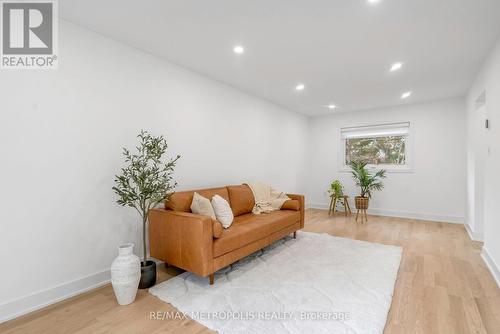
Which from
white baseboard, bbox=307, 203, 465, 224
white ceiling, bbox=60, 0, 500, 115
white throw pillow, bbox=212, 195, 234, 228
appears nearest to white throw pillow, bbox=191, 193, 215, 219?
white throw pillow, bbox=212, 195, 234, 228

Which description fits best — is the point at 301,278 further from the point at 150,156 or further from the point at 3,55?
the point at 3,55

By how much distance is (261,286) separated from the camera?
7.91 ft

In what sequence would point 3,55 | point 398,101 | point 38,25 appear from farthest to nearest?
point 398,101
point 38,25
point 3,55

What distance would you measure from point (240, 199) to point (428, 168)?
4.32m

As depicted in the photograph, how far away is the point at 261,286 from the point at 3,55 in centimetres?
309

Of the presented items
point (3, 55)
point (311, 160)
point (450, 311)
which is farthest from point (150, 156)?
point (311, 160)

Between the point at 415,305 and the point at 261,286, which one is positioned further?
the point at 261,286

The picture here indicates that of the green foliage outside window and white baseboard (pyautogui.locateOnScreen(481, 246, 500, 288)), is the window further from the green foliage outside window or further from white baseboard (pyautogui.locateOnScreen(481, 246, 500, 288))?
white baseboard (pyautogui.locateOnScreen(481, 246, 500, 288))

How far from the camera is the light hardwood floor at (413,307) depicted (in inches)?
71.4

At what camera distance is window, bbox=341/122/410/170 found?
217 inches

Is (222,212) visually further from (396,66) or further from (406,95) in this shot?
(406,95)

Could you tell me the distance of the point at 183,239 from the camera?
2461 mm

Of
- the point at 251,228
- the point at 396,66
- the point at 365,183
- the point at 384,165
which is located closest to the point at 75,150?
the point at 251,228

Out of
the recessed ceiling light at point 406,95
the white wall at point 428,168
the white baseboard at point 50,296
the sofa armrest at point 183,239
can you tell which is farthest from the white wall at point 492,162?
the white baseboard at point 50,296
